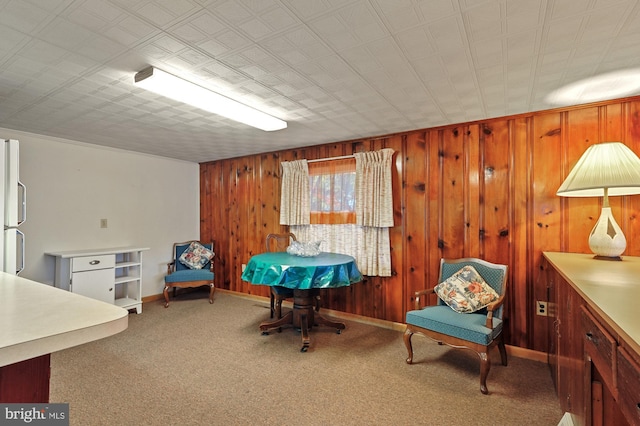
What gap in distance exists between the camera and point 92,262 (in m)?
3.56

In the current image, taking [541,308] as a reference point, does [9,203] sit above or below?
above

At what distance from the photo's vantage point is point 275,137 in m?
3.58

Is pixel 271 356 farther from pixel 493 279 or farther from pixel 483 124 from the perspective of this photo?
pixel 483 124

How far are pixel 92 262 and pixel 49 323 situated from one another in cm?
335

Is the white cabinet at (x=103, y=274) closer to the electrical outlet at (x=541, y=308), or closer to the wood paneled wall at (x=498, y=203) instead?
the wood paneled wall at (x=498, y=203)

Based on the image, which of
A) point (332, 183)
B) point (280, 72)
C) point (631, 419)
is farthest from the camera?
point (332, 183)

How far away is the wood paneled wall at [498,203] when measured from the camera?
2.53 metres

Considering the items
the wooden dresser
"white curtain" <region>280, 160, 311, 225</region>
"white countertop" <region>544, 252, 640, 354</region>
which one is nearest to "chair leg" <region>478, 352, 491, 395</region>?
the wooden dresser

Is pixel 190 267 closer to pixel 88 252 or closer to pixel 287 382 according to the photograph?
pixel 88 252

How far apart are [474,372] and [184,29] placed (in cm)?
308

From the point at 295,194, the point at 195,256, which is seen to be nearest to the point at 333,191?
the point at 295,194

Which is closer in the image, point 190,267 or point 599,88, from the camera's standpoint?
point 599,88

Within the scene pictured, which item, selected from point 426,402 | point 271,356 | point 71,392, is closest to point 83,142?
point 71,392

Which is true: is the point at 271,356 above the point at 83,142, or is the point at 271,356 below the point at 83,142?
below
